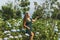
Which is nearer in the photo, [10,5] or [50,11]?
[50,11]

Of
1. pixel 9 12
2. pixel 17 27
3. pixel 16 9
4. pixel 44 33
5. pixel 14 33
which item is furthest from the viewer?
pixel 9 12

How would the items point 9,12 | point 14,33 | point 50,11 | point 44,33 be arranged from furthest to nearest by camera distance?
point 9,12 → point 50,11 → point 14,33 → point 44,33

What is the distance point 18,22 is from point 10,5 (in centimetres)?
1260

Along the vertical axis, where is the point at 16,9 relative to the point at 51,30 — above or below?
below

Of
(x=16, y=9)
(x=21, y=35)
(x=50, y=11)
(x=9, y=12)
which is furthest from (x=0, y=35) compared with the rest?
(x=9, y=12)

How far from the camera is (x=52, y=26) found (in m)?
6.73

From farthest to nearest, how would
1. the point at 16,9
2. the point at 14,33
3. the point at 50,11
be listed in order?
the point at 16,9
the point at 50,11
the point at 14,33

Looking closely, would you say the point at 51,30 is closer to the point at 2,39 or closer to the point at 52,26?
the point at 52,26

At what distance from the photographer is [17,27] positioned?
728 cm

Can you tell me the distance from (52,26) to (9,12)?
15.1 metres

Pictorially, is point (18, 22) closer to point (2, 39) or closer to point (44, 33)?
point (2, 39)

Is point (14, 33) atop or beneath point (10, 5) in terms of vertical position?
atop

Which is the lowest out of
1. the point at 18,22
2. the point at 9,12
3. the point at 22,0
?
the point at 9,12

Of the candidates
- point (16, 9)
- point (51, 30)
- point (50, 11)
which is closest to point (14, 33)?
point (51, 30)
